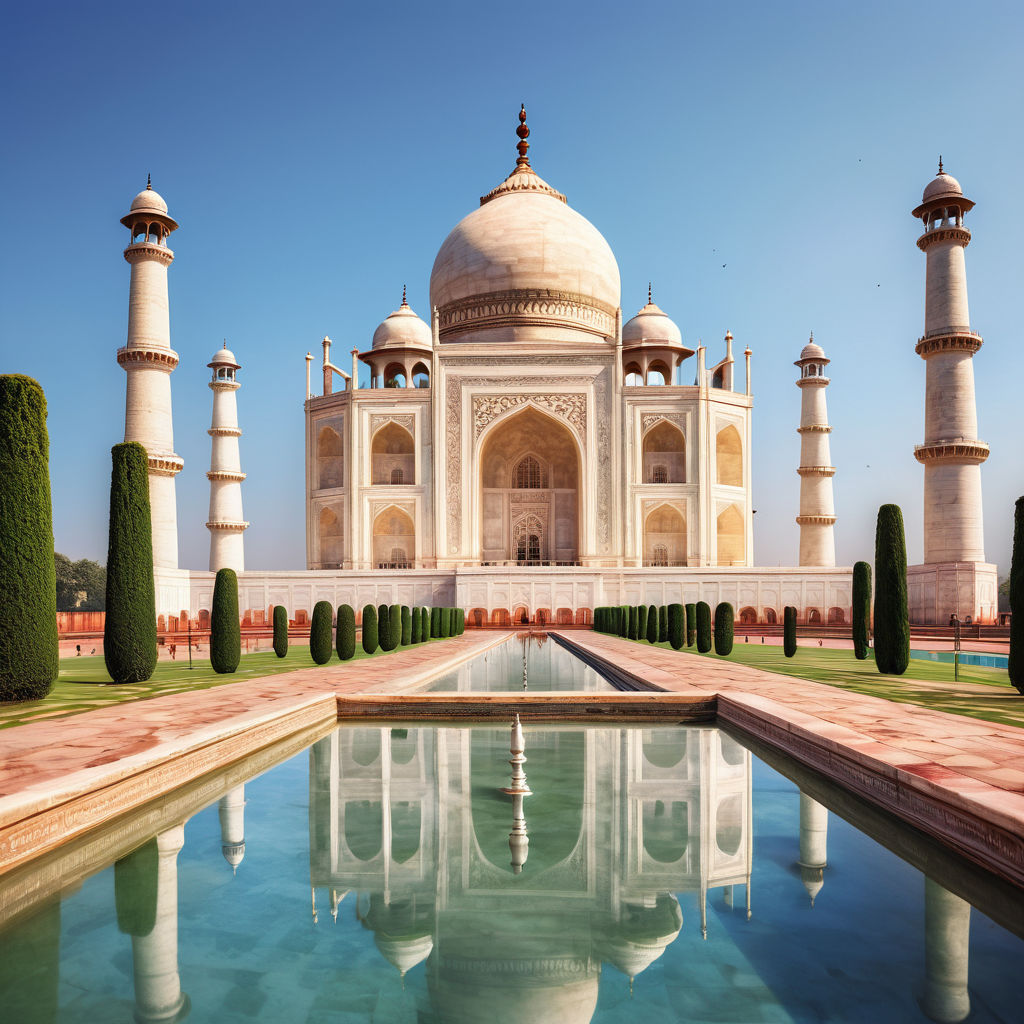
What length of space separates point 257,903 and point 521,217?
83.2 ft

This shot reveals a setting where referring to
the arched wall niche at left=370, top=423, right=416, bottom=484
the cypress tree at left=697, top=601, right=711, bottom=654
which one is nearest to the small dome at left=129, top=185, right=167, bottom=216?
the arched wall niche at left=370, top=423, right=416, bottom=484

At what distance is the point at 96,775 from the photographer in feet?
10.4

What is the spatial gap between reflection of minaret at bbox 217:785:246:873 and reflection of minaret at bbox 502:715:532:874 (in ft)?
3.08

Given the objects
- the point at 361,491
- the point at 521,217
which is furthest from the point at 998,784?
the point at 521,217

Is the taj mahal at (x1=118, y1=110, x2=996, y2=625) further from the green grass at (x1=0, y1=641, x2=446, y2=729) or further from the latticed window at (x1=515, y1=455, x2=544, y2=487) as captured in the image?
the green grass at (x1=0, y1=641, x2=446, y2=729)

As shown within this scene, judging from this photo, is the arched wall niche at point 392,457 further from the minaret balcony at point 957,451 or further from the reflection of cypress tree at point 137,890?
the reflection of cypress tree at point 137,890

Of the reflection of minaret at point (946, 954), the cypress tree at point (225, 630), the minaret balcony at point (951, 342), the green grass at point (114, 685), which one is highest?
the minaret balcony at point (951, 342)

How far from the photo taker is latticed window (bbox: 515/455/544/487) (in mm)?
25172

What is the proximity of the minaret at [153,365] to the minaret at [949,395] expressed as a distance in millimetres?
15846

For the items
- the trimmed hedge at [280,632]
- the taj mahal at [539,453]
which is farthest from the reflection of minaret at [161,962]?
the taj mahal at [539,453]

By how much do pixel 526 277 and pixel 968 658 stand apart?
56.1 feet

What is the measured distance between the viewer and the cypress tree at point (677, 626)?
40.1 ft

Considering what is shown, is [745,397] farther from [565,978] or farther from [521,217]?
[565,978]

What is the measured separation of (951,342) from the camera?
→ 17.9 meters
